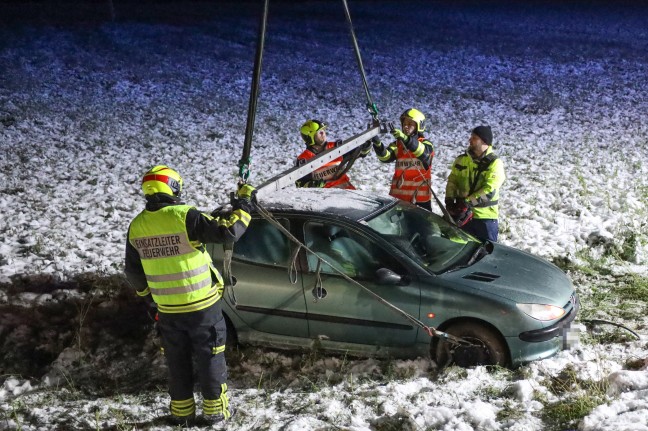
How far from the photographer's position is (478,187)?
7.37 m

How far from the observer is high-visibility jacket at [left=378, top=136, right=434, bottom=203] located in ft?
25.8

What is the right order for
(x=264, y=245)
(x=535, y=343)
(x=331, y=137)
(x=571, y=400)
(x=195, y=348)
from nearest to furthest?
(x=571, y=400)
(x=195, y=348)
(x=535, y=343)
(x=264, y=245)
(x=331, y=137)

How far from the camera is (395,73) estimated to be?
21938 mm

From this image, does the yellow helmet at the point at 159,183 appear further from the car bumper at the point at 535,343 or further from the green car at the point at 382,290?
the car bumper at the point at 535,343

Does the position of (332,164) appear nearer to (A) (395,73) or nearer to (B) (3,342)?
(B) (3,342)

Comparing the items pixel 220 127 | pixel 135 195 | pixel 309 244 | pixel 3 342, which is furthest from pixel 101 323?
pixel 220 127

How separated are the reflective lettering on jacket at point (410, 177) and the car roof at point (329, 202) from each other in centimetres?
120

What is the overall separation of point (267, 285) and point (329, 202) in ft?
3.13

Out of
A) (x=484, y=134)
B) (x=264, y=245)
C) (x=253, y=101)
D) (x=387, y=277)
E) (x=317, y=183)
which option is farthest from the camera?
(x=317, y=183)

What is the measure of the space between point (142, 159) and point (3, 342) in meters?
7.09

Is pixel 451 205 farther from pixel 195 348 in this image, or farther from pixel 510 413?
pixel 195 348

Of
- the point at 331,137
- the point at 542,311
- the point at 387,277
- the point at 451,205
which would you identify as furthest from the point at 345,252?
the point at 331,137

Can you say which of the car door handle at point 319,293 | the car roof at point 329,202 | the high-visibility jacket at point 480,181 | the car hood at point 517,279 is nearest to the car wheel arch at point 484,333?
the car hood at point 517,279

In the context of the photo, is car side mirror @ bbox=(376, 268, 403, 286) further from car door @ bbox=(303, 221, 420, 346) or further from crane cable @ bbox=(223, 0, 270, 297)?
crane cable @ bbox=(223, 0, 270, 297)
